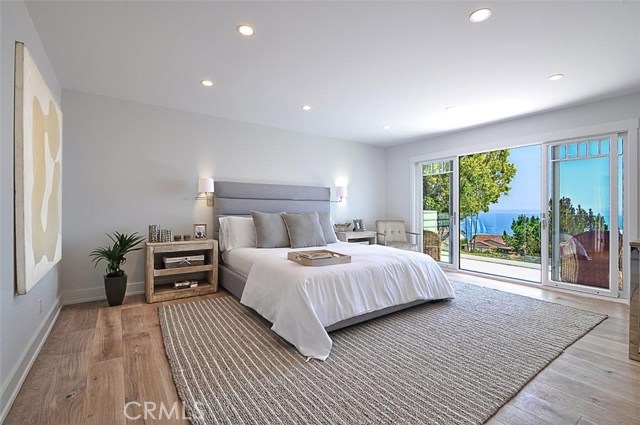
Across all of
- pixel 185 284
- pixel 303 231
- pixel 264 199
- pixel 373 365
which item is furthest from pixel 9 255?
pixel 264 199

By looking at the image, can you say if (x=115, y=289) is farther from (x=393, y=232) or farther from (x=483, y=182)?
(x=483, y=182)

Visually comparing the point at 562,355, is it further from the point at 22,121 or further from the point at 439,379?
the point at 22,121

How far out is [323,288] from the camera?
7.81 ft

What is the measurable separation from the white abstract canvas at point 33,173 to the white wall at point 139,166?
0.93 meters

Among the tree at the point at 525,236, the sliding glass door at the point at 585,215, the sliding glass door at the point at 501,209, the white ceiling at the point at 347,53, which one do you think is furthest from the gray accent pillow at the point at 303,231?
the tree at the point at 525,236

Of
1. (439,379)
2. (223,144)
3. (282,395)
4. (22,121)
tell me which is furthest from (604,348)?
(223,144)

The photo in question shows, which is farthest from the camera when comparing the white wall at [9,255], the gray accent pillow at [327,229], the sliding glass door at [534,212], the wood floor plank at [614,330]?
the gray accent pillow at [327,229]

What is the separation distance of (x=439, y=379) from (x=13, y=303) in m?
2.78

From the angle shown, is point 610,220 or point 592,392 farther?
point 610,220

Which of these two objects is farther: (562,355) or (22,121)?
(562,355)

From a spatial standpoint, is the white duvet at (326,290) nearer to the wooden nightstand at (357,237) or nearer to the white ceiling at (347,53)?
the wooden nightstand at (357,237)

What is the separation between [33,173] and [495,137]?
5.62 meters

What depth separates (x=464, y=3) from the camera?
6.24 feet

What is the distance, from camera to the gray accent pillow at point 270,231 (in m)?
3.80
